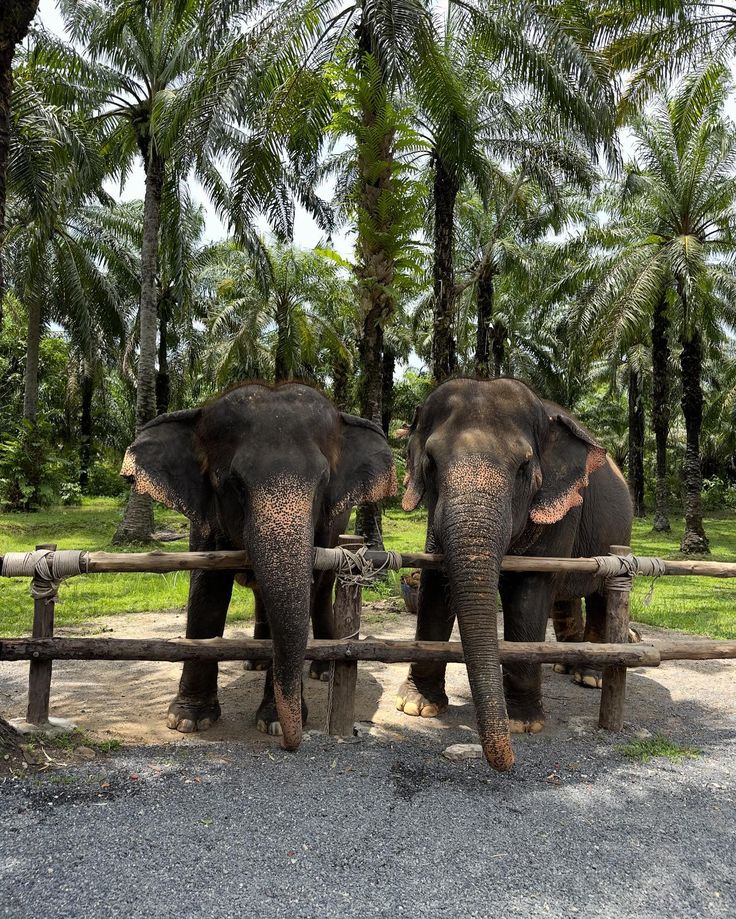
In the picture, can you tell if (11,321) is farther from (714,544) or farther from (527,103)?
(714,544)

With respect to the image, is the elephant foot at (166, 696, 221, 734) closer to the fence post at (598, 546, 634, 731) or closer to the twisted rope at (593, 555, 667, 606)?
the fence post at (598, 546, 634, 731)

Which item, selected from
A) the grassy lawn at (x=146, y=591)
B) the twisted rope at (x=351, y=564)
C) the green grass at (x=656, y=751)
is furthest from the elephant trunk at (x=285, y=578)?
the grassy lawn at (x=146, y=591)

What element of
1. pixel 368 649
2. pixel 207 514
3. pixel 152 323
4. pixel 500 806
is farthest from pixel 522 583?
pixel 152 323

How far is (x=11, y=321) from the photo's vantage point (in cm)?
3841

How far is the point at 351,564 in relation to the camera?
16.1 ft

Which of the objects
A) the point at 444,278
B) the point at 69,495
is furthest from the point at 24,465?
the point at 444,278

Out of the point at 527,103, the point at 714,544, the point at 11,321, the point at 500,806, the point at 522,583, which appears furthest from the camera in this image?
the point at 11,321

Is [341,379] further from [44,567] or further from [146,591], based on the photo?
[44,567]

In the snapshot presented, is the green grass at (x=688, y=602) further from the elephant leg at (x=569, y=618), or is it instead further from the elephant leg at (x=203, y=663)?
the elephant leg at (x=203, y=663)

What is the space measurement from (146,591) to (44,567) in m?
Answer: 7.15

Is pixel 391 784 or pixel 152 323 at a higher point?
pixel 152 323

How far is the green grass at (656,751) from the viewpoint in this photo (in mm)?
4824

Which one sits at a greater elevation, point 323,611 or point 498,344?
point 498,344

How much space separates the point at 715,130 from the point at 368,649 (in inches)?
799
